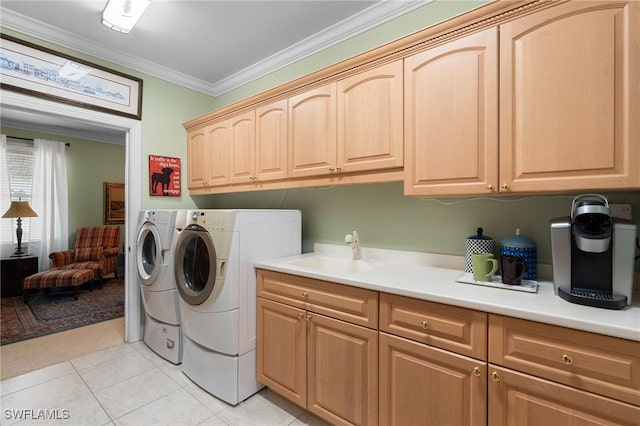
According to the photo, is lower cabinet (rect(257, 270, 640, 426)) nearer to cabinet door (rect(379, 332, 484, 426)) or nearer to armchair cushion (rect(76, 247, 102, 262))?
cabinet door (rect(379, 332, 484, 426))

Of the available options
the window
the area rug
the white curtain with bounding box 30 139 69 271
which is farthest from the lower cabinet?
the window

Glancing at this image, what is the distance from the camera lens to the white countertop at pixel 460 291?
0.91m

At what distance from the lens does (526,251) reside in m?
1.41

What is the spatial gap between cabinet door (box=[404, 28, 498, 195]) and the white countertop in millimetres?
459

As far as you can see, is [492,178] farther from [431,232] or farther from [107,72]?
[107,72]

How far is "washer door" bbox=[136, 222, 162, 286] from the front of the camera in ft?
8.13

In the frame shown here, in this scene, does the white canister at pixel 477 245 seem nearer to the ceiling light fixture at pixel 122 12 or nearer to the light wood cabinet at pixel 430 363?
the light wood cabinet at pixel 430 363

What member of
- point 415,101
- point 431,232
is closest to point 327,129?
point 415,101

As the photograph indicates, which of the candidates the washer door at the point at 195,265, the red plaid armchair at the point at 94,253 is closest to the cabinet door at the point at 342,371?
the washer door at the point at 195,265

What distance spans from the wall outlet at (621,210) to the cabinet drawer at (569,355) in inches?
26.9

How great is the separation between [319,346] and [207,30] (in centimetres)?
248

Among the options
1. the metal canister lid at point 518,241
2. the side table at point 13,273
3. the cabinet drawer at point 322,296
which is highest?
the metal canister lid at point 518,241

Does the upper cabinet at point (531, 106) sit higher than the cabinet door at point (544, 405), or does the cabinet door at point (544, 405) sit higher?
the upper cabinet at point (531, 106)

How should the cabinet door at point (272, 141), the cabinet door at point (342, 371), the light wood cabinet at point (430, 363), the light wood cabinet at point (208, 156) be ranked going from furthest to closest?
the light wood cabinet at point (208, 156) < the cabinet door at point (272, 141) < the cabinet door at point (342, 371) < the light wood cabinet at point (430, 363)
